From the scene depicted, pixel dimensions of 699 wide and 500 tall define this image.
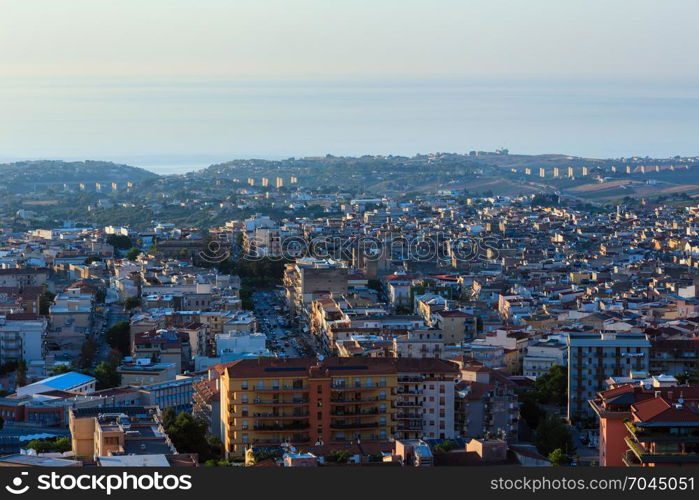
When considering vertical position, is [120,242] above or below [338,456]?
below

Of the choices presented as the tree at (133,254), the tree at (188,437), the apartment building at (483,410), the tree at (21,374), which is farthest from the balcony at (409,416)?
the tree at (133,254)

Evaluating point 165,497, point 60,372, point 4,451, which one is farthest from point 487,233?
point 165,497

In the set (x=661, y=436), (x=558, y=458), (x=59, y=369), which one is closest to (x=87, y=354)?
(x=59, y=369)

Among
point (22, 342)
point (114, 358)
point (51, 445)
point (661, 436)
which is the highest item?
point (661, 436)

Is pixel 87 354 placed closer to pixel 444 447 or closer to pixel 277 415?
pixel 277 415

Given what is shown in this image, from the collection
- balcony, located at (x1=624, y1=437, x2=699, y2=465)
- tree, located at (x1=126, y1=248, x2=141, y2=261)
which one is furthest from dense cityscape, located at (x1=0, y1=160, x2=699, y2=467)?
tree, located at (x1=126, y1=248, x2=141, y2=261)

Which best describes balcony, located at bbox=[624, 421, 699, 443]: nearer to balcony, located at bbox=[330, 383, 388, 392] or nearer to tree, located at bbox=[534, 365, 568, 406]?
balcony, located at bbox=[330, 383, 388, 392]

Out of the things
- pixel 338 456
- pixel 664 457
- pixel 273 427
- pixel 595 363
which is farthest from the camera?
pixel 595 363
